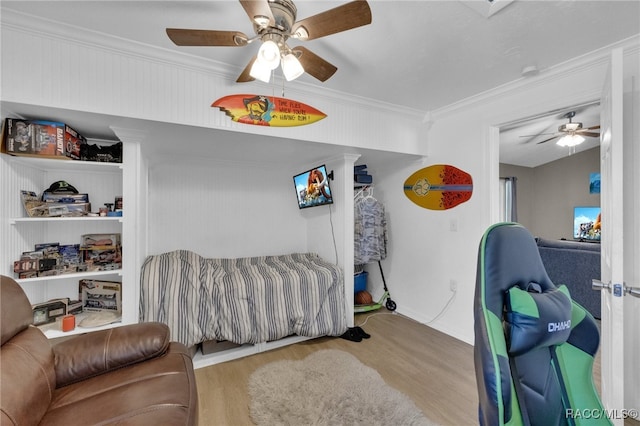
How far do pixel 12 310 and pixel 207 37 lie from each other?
1568 mm

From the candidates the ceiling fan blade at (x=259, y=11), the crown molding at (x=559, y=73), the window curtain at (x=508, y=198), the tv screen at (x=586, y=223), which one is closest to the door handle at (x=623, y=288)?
the crown molding at (x=559, y=73)

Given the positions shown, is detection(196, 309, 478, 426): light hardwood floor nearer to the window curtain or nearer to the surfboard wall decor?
the surfboard wall decor

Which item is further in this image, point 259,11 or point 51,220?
point 51,220

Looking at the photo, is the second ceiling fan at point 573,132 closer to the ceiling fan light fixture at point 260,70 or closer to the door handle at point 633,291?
the door handle at point 633,291

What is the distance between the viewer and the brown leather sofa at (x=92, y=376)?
104 centimetres

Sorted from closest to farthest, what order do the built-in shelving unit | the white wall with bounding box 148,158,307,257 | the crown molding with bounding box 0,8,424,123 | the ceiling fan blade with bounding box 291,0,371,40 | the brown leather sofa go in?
the brown leather sofa < the ceiling fan blade with bounding box 291,0,371,40 < the crown molding with bounding box 0,8,424,123 < the built-in shelving unit < the white wall with bounding box 148,158,307,257

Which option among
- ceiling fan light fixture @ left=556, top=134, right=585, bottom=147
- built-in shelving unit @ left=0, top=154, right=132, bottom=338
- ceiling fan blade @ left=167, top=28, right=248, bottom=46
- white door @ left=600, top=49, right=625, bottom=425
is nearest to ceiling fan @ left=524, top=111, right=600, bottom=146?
ceiling fan light fixture @ left=556, top=134, right=585, bottom=147

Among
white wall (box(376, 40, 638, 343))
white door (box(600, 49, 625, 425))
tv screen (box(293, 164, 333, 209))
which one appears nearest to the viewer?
white door (box(600, 49, 625, 425))

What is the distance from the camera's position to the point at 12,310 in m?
1.22

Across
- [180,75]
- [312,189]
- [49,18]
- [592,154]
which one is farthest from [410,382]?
[592,154]

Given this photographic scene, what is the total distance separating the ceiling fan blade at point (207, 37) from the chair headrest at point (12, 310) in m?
1.42

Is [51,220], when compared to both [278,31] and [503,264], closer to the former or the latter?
[278,31]

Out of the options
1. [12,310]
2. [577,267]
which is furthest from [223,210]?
[577,267]

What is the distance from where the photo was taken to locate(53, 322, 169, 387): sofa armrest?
133 cm
